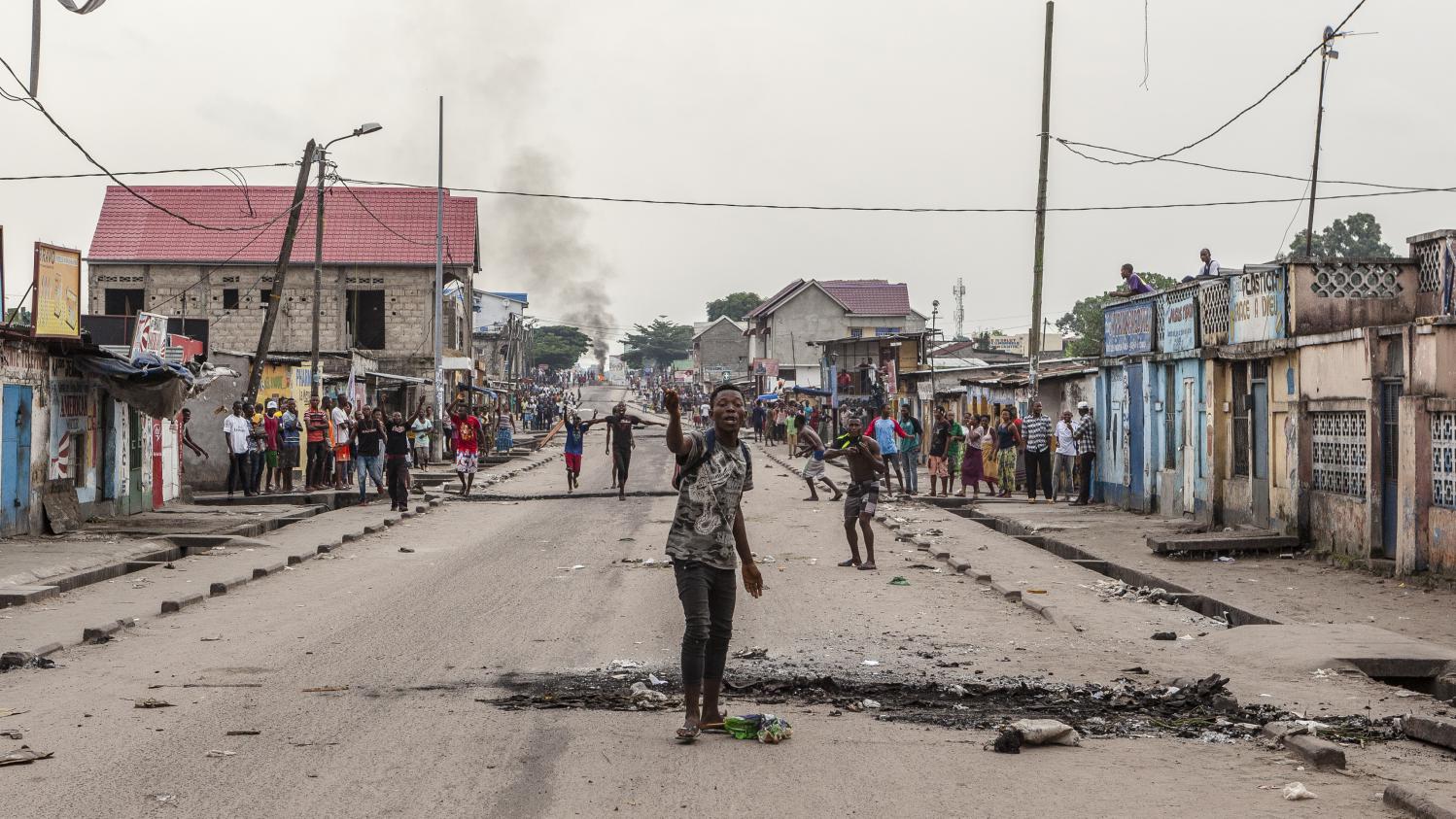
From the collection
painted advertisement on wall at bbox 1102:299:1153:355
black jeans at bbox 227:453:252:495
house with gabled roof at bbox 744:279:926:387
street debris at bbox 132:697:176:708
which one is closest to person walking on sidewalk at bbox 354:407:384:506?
black jeans at bbox 227:453:252:495

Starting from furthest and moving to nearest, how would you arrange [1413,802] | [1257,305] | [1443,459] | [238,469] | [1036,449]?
[238,469] < [1036,449] < [1257,305] < [1443,459] < [1413,802]

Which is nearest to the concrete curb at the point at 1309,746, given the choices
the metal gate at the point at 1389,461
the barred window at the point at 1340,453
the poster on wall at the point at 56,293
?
the metal gate at the point at 1389,461

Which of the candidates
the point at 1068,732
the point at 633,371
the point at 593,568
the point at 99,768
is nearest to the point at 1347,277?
the point at 593,568

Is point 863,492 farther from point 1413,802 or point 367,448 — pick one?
point 367,448

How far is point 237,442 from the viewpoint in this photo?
2603 cm

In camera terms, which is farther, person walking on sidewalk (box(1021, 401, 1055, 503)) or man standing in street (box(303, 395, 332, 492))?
man standing in street (box(303, 395, 332, 492))

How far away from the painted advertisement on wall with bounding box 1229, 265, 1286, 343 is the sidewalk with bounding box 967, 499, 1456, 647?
3.08m

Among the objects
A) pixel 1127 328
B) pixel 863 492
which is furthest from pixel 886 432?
pixel 863 492

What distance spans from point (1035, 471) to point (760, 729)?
20607 mm

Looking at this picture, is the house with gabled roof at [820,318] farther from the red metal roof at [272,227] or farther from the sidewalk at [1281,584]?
the sidewalk at [1281,584]

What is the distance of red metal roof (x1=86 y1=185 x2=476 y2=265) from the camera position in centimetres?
5050

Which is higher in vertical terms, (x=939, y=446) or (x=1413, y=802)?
(x=939, y=446)

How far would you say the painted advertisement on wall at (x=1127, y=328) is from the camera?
25188 millimetres

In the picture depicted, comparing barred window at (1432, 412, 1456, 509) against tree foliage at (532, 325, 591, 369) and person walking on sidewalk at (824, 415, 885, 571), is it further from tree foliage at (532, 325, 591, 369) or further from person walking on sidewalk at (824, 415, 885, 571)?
tree foliage at (532, 325, 591, 369)
